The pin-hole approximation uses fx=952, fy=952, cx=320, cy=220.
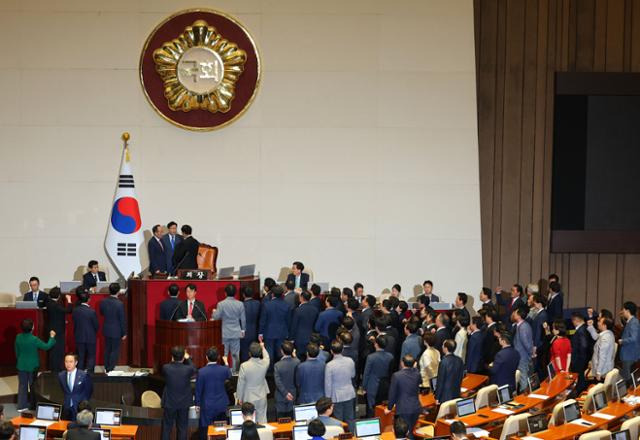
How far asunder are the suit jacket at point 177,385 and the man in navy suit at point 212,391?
14 cm

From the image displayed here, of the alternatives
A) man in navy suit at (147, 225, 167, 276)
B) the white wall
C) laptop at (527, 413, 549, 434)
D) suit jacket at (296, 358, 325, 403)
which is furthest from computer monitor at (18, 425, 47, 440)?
the white wall

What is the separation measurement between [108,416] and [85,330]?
10.3ft

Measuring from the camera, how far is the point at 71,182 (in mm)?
17250

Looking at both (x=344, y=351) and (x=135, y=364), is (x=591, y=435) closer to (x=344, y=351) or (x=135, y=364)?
(x=344, y=351)

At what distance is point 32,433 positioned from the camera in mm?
9836

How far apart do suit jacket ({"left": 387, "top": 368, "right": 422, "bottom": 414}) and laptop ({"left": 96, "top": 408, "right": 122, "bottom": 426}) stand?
305 centimetres

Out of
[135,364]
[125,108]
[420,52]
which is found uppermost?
[420,52]

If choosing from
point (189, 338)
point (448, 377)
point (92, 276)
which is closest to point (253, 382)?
point (448, 377)

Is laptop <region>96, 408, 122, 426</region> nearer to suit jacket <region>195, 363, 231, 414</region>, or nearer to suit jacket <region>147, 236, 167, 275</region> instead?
suit jacket <region>195, 363, 231, 414</region>

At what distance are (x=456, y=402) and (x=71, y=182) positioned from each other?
9.27 m

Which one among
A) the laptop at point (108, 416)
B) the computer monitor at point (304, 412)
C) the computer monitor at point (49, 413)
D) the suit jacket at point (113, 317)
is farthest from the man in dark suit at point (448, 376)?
the suit jacket at point (113, 317)

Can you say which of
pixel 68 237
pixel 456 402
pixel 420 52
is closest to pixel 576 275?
pixel 420 52

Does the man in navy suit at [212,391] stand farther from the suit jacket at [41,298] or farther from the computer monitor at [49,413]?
the suit jacket at [41,298]

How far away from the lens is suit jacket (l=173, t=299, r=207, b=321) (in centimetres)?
1342
